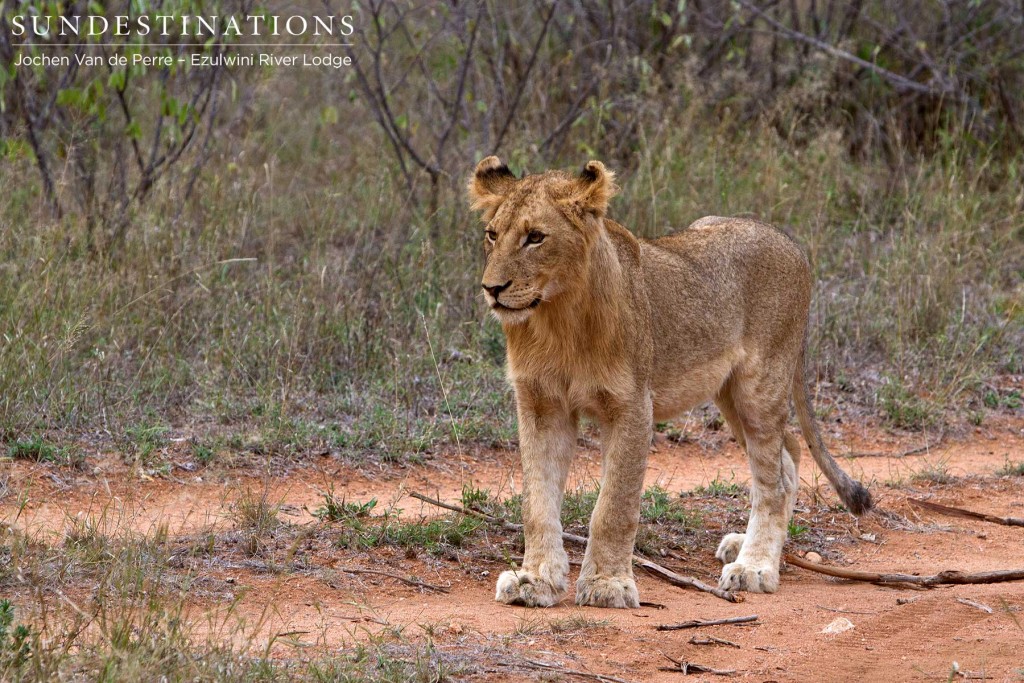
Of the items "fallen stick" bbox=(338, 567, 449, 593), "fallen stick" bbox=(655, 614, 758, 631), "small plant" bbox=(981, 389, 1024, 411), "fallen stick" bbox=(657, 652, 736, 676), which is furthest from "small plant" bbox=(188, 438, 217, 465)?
"small plant" bbox=(981, 389, 1024, 411)

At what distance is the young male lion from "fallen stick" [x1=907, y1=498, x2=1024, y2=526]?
1193 millimetres

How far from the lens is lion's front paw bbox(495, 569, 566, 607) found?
182 inches

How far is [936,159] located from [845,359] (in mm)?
3141

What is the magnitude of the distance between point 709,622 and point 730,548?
3.89 ft

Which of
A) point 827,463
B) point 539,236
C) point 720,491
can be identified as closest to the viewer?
point 539,236

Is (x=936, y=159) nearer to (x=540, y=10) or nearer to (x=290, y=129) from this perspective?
(x=540, y=10)

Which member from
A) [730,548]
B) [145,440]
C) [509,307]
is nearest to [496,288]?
[509,307]

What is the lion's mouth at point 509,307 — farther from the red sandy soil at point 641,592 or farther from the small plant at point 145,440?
the small plant at point 145,440

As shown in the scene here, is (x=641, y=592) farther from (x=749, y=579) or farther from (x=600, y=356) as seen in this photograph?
(x=600, y=356)

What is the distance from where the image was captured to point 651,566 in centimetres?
521

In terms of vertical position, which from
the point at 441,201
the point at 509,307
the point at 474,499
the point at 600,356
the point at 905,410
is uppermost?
the point at 441,201

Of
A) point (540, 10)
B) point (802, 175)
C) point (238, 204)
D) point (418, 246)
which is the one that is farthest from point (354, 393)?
point (540, 10)

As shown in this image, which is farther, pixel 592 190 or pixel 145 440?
pixel 145 440

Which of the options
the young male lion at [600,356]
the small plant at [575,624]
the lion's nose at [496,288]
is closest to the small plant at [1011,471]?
the young male lion at [600,356]
